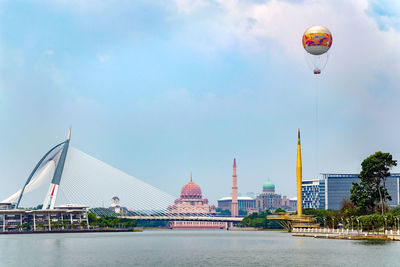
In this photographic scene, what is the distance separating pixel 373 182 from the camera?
445 ft

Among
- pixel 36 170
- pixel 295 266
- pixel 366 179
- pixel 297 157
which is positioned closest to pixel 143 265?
pixel 295 266

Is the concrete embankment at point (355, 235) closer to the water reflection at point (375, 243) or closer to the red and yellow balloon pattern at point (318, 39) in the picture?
the water reflection at point (375, 243)

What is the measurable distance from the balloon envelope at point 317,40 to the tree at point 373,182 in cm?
3658

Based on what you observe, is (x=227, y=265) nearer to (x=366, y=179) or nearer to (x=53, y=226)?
(x=366, y=179)

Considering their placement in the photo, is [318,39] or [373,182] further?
[373,182]

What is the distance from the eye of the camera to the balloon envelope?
101 m

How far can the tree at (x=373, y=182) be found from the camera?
13162 centimetres

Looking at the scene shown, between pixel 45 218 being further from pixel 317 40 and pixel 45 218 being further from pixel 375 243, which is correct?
pixel 375 243

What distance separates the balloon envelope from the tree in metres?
36.6

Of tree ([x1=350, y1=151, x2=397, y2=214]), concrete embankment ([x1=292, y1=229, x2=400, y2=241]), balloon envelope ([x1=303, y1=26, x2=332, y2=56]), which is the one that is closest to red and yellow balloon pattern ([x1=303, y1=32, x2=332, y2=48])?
balloon envelope ([x1=303, y1=26, x2=332, y2=56])

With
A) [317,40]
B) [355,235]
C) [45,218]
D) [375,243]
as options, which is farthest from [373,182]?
[45,218]

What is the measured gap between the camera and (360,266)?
6575 cm

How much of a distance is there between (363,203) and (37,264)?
7968 cm

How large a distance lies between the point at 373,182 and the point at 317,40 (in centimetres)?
4392
